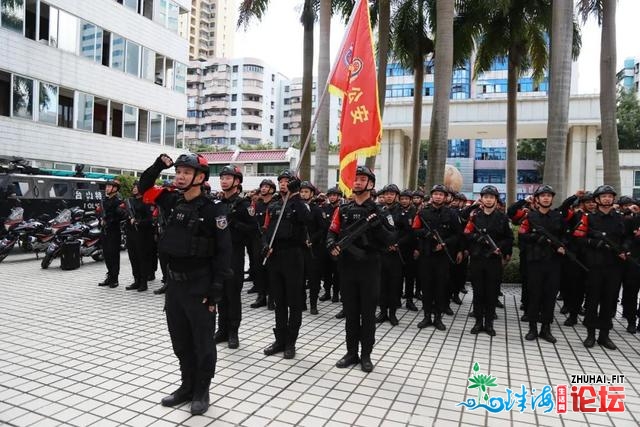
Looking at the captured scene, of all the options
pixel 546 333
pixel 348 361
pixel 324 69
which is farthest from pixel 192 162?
pixel 324 69

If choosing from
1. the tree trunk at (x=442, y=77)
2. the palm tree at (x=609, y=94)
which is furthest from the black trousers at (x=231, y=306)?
the palm tree at (x=609, y=94)

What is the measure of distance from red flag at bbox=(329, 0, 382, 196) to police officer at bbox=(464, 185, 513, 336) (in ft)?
6.65

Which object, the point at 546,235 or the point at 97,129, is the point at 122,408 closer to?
the point at 546,235

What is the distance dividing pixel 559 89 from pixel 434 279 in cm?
625

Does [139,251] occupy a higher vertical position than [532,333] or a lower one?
higher

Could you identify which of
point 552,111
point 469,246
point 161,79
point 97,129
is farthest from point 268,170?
point 469,246

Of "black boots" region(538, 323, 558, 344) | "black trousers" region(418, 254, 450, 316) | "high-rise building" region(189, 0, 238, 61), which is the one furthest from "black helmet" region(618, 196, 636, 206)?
"high-rise building" region(189, 0, 238, 61)

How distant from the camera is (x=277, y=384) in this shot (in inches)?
181

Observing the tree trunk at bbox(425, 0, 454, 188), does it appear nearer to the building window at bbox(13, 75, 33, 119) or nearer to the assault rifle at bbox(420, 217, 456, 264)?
the assault rifle at bbox(420, 217, 456, 264)

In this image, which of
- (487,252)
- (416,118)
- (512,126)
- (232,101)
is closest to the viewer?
(487,252)

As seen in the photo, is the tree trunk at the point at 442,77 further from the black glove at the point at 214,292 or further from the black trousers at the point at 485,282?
the black glove at the point at 214,292

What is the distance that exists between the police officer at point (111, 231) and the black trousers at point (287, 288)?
195 inches

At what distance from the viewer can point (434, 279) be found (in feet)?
23.0

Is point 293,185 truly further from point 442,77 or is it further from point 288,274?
point 442,77
